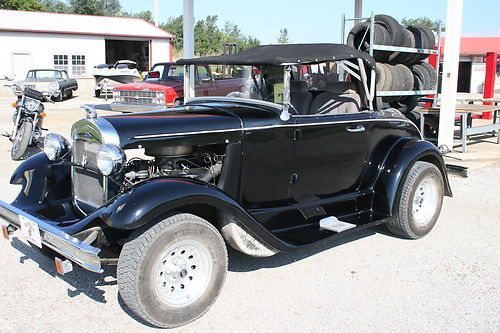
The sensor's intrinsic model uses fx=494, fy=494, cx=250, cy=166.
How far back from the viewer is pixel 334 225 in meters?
4.26

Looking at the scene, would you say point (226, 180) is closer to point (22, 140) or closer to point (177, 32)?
point (22, 140)

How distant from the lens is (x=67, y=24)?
1192 inches

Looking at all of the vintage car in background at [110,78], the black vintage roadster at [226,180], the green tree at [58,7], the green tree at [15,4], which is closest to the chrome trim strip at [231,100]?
the black vintage roadster at [226,180]

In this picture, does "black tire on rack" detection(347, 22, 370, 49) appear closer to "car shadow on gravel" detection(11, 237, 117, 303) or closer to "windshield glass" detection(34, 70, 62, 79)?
"car shadow on gravel" detection(11, 237, 117, 303)

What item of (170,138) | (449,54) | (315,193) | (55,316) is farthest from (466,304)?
(449,54)

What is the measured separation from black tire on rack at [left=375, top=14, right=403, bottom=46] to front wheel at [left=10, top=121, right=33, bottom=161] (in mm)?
6366

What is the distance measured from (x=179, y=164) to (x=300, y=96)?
136cm

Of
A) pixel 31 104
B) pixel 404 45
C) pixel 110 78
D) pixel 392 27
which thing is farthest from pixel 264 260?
pixel 110 78

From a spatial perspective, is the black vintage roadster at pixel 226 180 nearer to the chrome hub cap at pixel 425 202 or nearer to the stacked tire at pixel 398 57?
the chrome hub cap at pixel 425 202

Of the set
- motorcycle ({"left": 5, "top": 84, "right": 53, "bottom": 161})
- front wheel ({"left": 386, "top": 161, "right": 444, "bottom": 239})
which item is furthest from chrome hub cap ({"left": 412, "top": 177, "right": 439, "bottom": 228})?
motorcycle ({"left": 5, "top": 84, "right": 53, "bottom": 161})

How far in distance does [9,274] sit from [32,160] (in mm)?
1000

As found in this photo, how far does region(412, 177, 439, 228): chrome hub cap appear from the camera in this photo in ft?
16.8

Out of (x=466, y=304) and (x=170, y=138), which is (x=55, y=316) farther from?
(x=466, y=304)

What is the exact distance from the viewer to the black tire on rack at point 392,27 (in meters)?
6.63
